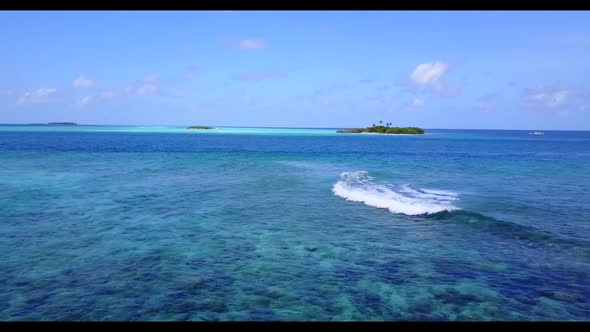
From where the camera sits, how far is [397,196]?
939 inches

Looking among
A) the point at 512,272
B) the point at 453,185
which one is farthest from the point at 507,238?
the point at 453,185

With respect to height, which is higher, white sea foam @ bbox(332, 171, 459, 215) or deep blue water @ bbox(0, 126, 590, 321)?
white sea foam @ bbox(332, 171, 459, 215)

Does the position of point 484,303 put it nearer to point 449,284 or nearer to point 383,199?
point 449,284

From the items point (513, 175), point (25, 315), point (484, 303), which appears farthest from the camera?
point (513, 175)

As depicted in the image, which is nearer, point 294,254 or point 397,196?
point 294,254

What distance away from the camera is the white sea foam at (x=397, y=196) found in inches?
799

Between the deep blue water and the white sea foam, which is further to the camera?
the white sea foam

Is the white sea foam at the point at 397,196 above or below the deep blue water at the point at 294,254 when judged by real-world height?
above

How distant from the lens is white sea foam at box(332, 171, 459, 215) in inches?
799

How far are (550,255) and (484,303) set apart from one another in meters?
5.35

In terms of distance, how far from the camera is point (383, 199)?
22.9m

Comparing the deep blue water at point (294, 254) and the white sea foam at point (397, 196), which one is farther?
the white sea foam at point (397, 196)
